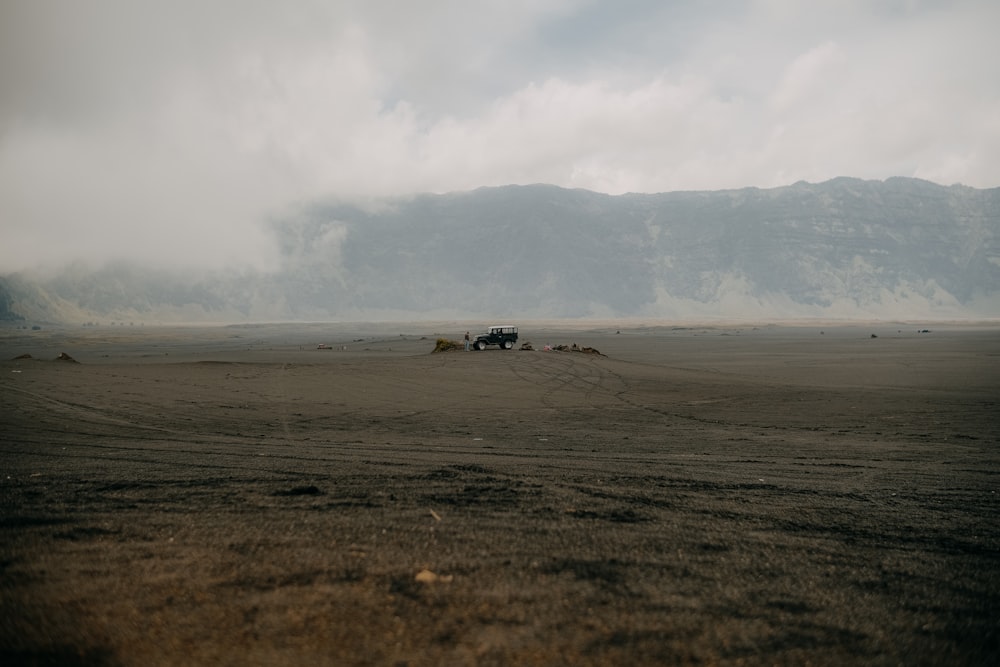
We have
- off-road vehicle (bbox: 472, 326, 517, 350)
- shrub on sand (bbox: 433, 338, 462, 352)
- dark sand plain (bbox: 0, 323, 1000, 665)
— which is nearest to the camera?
dark sand plain (bbox: 0, 323, 1000, 665)

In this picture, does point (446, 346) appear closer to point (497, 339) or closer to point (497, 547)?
point (497, 339)

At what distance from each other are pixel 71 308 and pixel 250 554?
→ 211 m

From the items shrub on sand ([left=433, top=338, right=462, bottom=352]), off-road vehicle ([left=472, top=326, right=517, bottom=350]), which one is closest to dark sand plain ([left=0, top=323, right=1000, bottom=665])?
shrub on sand ([left=433, top=338, right=462, bottom=352])

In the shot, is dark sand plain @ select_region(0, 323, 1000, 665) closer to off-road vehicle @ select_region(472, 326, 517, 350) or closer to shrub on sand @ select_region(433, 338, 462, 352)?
shrub on sand @ select_region(433, 338, 462, 352)

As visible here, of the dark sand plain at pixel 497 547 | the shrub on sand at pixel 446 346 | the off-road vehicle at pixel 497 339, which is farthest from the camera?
the off-road vehicle at pixel 497 339

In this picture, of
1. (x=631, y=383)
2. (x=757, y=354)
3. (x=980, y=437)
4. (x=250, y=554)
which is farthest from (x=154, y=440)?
(x=757, y=354)

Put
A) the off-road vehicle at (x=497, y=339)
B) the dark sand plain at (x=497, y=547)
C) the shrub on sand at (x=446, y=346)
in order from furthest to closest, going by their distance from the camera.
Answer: the off-road vehicle at (x=497, y=339) → the shrub on sand at (x=446, y=346) → the dark sand plain at (x=497, y=547)

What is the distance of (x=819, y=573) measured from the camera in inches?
185

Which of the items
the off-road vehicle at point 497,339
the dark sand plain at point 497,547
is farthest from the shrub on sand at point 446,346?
the dark sand plain at point 497,547

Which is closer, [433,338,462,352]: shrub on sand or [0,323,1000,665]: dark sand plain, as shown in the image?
[0,323,1000,665]: dark sand plain

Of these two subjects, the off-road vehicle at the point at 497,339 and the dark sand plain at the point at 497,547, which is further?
the off-road vehicle at the point at 497,339

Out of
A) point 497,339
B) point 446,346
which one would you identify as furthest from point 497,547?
point 497,339

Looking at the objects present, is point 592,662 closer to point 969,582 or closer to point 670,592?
point 670,592

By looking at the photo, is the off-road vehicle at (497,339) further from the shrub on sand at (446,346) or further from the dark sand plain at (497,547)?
the dark sand plain at (497,547)
